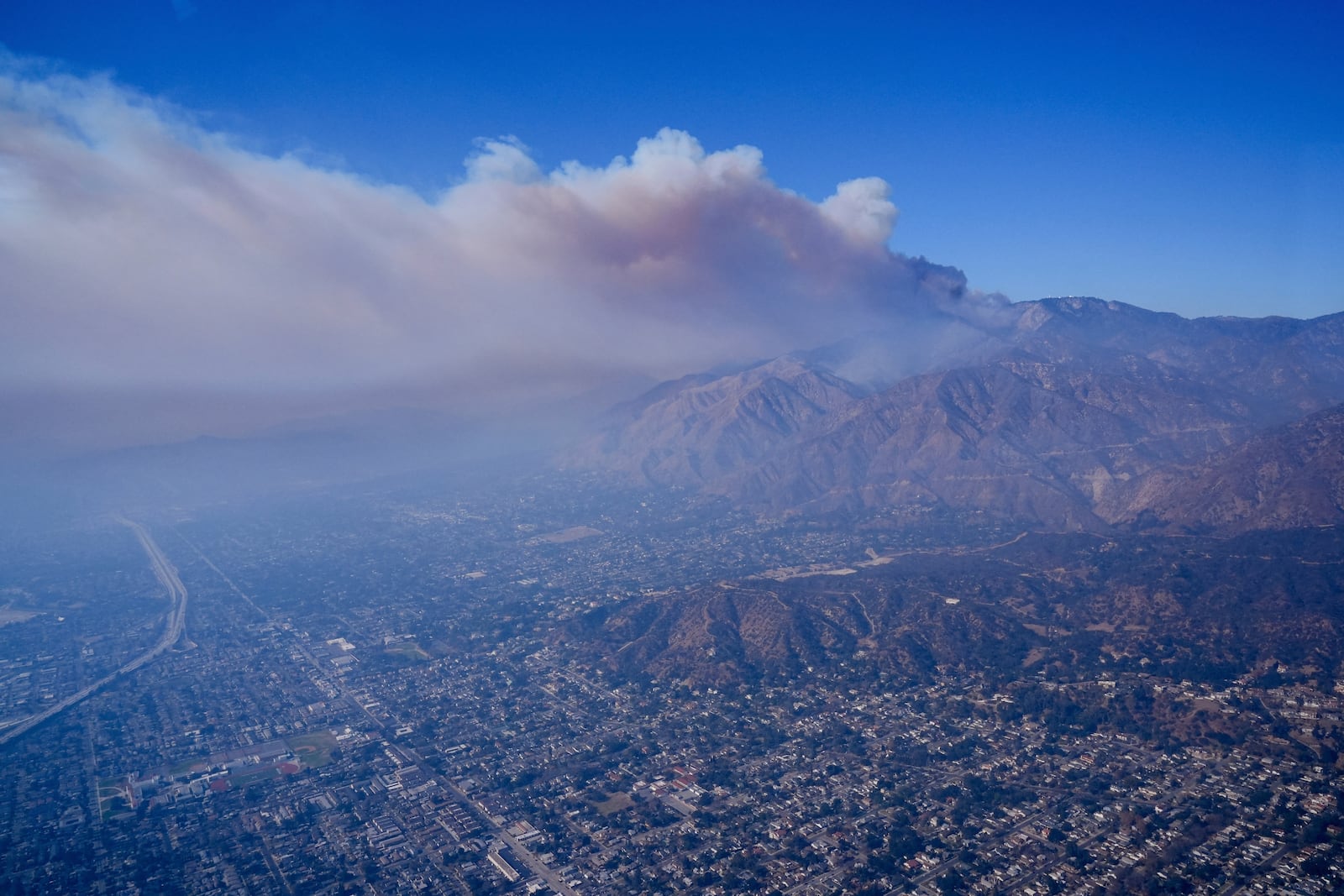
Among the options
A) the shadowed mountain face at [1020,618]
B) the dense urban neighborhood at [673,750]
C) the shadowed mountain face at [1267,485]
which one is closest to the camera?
the dense urban neighborhood at [673,750]

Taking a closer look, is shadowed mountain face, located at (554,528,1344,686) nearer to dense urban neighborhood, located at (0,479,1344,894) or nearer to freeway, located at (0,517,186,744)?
dense urban neighborhood, located at (0,479,1344,894)

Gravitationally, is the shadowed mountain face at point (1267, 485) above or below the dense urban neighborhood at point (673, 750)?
above

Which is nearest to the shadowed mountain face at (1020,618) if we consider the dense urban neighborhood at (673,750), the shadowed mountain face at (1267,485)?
the dense urban neighborhood at (673,750)

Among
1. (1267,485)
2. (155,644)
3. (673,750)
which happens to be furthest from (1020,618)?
(155,644)

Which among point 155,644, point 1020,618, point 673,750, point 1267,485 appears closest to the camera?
point 673,750

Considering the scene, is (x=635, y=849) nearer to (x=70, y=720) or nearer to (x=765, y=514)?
(x=70, y=720)

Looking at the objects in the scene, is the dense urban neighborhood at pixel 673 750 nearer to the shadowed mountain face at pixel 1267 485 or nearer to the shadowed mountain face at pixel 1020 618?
the shadowed mountain face at pixel 1020 618

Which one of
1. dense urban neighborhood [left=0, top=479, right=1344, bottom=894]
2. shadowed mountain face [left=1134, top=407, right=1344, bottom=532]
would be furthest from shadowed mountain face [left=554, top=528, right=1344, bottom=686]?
shadowed mountain face [left=1134, top=407, right=1344, bottom=532]

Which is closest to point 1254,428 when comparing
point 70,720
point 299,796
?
point 299,796

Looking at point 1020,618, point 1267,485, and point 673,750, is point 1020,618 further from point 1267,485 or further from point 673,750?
point 1267,485
